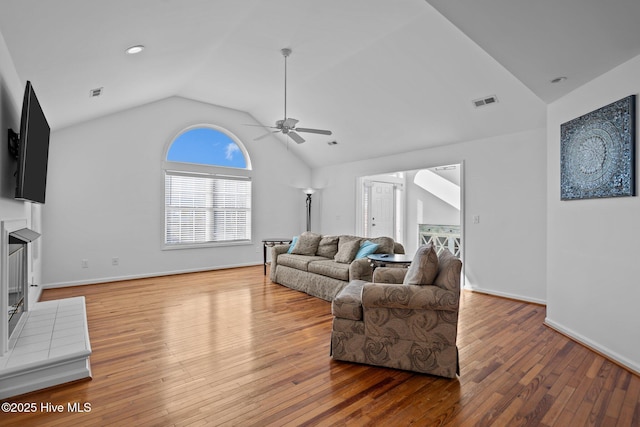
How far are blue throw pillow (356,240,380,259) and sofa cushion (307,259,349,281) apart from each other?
10.1 inches

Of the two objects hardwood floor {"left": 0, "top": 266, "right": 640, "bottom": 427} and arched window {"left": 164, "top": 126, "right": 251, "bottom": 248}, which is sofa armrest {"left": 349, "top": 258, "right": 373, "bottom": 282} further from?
arched window {"left": 164, "top": 126, "right": 251, "bottom": 248}

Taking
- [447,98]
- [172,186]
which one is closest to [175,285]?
[172,186]

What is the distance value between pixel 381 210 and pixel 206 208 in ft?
13.2

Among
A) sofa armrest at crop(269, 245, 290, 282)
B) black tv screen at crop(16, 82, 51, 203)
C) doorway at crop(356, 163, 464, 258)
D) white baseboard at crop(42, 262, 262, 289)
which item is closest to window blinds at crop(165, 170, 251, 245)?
white baseboard at crop(42, 262, 262, 289)

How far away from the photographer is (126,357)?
2619 millimetres

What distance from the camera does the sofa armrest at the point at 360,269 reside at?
13.2 ft

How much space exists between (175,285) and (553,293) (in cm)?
525

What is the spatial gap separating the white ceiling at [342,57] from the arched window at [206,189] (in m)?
0.88

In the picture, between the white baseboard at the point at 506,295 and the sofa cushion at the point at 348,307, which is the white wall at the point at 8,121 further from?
the white baseboard at the point at 506,295

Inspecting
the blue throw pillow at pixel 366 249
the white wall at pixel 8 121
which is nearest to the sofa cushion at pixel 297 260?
the blue throw pillow at pixel 366 249

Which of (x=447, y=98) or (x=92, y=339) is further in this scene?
(x=447, y=98)

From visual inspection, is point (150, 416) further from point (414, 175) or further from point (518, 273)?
point (414, 175)

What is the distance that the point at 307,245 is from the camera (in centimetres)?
533

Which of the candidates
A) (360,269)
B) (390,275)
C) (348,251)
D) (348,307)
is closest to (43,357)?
(348,307)
